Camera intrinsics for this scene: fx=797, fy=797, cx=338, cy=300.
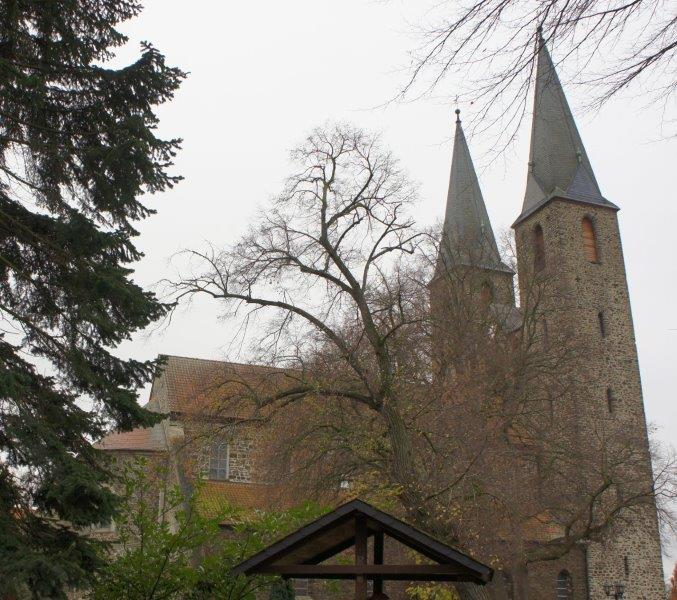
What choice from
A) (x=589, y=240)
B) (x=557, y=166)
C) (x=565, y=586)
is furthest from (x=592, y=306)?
(x=565, y=586)

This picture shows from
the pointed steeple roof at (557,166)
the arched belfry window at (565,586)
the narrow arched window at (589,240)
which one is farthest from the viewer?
the pointed steeple roof at (557,166)

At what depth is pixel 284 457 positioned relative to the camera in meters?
16.4

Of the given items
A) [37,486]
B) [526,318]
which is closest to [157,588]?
[37,486]

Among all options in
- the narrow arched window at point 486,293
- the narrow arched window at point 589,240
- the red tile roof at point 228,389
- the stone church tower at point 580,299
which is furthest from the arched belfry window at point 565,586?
the red tile roof at point 228,389

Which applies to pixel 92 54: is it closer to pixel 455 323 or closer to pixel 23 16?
pixel 23 16

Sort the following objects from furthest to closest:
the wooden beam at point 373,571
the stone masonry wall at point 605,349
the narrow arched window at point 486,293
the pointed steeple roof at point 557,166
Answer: the pointed steeple roof at point 557,166 < the stone masonry wall at point 605,349 < the narrow arched window at point 486,293 < the wooden beam at point 373,571

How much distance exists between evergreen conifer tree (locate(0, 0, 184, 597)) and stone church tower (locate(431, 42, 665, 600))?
12.7m

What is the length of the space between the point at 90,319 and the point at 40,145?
7.99 feet

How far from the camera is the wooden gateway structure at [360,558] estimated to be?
7.26m

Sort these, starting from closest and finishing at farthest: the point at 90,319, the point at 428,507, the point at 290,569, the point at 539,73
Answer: the point at 539,73
the point at 290,569
the point at 90,319
the point at 428,507

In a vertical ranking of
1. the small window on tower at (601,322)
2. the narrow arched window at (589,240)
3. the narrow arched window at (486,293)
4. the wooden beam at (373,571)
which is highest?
the narrow arched window at (589,240)

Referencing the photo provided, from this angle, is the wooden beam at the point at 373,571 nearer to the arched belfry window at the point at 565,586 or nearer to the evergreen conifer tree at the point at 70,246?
the evergreen conifer tree at the point at 70,246

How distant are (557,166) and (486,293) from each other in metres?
13.6

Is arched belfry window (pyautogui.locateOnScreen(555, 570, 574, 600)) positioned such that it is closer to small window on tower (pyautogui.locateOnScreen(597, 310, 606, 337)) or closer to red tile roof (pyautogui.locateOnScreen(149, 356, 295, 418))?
small window on tower (pyautogui.locateOnScreen(597, 310, 606, 337))
